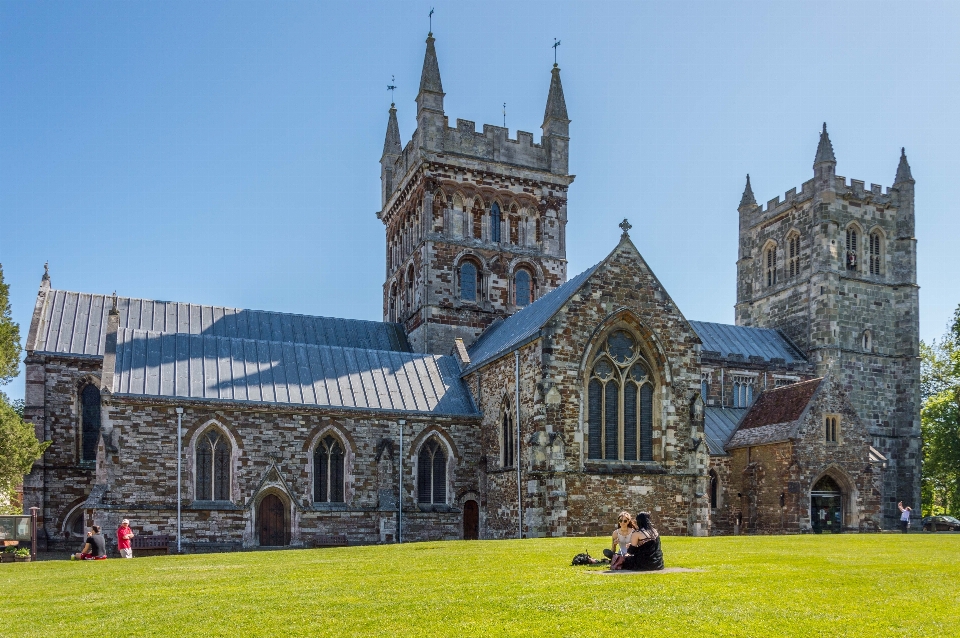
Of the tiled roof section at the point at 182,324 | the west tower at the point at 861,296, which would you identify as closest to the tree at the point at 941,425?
the west tower at the point at 861,296

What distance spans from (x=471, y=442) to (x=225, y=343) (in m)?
9.94

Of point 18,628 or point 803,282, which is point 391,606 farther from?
point 803,282

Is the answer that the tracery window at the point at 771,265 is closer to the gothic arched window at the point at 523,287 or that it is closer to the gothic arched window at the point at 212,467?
the gothic arched window at the point at 523,287

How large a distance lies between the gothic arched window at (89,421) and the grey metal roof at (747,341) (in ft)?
93.9

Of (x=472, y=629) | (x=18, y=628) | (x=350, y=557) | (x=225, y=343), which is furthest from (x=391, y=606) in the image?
(x=225, y=343)

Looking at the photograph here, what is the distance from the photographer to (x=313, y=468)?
30.7 m

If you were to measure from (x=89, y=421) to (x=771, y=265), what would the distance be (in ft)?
126

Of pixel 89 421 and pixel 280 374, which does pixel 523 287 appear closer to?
pixel 280 374

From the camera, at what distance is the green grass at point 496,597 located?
10953mm

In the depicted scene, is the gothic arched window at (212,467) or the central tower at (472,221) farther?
the central tower at (472,221)

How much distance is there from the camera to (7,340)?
32.4 m

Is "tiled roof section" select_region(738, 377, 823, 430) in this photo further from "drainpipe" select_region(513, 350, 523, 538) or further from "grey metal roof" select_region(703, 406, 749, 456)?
"drainpipe" select_region(513, 350, 523, 538)

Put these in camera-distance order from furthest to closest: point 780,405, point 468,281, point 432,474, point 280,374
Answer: point 468,281 → point 780,405 → point 432,474 → point 280,374

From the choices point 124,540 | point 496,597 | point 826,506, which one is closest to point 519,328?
point 826,506
